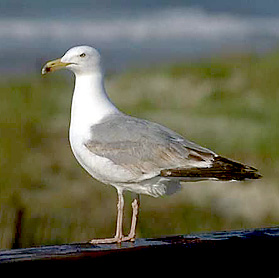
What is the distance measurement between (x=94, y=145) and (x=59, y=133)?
601 cm

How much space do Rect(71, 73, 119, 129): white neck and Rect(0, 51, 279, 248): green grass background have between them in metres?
1.97

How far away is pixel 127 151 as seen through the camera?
8.54ft

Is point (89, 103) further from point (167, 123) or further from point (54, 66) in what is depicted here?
point (167, 123)

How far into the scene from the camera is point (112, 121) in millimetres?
2555

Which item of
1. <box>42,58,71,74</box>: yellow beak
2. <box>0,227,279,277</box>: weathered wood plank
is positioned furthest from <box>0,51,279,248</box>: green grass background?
<box>0,227,279,277</box>: weathered wood plank

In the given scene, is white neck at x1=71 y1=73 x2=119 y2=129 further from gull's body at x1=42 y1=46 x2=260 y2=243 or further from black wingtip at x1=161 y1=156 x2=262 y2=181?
black wingtip at x1=161 y1=156 x2=262 y2=181

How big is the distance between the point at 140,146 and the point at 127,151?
0.15 ft

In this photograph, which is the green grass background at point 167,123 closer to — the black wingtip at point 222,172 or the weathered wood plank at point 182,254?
the black wingtip at point 222,172

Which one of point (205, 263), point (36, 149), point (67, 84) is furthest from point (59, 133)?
point (205, 263)

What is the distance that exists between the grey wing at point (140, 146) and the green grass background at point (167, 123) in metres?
2.02

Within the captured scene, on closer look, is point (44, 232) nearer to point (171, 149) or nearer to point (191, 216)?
point (191, 216)

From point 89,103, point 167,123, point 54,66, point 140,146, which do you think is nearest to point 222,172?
point 140,146

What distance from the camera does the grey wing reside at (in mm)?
2521

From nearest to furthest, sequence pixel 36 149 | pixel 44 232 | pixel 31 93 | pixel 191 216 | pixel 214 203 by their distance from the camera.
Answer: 1. pixel 44 232
2. pixel 191 216
3. pixel 214 203
4. pixel 36 149
5. pixel 31 93
